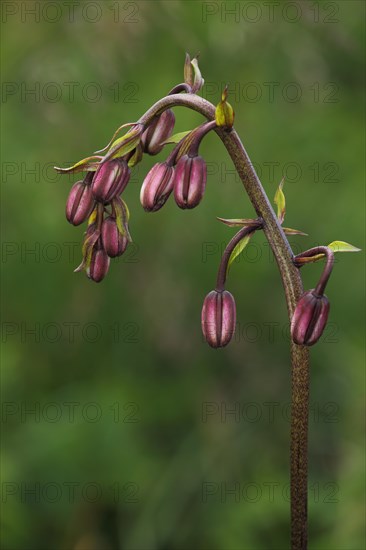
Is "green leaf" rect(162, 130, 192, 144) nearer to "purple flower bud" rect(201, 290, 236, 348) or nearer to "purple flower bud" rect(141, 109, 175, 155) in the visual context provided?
"purple flower bud" rect(141, 109, 175, 155)

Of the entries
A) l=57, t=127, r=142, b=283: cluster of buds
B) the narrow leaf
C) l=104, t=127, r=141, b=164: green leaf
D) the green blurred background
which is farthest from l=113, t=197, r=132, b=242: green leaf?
the green blurred background

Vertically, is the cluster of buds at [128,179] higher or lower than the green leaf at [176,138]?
lower

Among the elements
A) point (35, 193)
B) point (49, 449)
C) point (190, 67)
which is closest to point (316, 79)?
point (35, 193)

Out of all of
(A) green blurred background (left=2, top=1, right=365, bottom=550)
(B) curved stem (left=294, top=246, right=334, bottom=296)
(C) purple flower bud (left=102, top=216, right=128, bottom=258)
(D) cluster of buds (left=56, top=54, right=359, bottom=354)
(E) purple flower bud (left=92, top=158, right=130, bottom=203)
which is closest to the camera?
(B) curved stem (left=294, top=246, right=334, bottom=296)

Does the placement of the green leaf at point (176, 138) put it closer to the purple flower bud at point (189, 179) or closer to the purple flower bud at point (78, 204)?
the purple flower bud at point (189, 179)

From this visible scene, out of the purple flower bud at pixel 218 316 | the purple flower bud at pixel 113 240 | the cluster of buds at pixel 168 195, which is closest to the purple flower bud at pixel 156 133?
the cluster of buds at pixel 168 195

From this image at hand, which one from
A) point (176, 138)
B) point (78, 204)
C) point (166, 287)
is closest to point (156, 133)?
point (176, 138)

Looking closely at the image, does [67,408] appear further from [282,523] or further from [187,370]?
[282,523]
